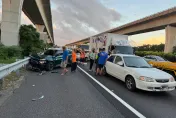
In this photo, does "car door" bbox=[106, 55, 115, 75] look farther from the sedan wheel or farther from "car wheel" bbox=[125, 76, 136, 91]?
the sedan wheel

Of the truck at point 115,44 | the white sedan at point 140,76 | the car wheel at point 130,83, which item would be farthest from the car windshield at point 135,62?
the truck at point 115,44

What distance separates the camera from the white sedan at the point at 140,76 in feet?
25.1

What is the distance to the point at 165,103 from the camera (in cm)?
679

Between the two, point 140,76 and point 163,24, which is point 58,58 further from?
point 163,24

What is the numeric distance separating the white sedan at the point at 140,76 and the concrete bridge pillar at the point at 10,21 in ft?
42.8

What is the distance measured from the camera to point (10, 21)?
19.1m

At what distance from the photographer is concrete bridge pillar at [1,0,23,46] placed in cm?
1894

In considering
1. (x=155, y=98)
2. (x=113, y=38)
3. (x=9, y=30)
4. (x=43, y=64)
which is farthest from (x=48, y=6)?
(x=155, y=98)

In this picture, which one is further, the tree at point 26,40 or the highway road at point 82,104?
the tree at point 26,40

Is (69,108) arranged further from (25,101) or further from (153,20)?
(153,20)

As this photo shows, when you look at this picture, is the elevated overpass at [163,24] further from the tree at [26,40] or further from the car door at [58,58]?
the tree at [26,40]

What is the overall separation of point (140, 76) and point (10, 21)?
15561mm

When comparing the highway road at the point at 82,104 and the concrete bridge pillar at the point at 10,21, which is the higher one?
the concrete bridge pillar at the point at 10,21

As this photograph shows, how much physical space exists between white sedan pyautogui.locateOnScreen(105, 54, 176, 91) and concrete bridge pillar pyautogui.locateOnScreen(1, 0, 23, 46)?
514 inches
